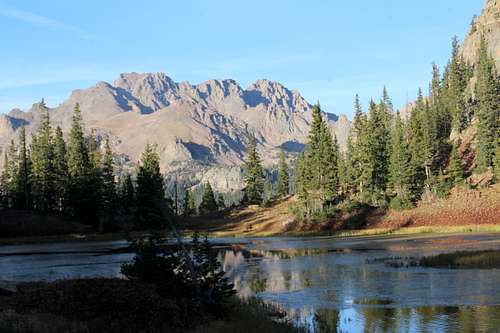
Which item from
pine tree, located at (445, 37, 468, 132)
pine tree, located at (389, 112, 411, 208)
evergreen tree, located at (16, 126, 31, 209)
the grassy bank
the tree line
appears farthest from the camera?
pine tree, located at (445, 37, 468, 132)

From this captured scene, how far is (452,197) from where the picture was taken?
89188mm

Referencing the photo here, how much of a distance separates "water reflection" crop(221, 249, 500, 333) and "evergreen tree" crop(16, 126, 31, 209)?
80.8 meters

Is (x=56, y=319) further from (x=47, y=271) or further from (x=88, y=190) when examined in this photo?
(x=88, y=190)

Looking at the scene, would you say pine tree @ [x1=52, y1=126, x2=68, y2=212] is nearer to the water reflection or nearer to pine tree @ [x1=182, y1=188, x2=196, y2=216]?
pine tree @ [x1=182, y1=188, x2=196, y2=216]

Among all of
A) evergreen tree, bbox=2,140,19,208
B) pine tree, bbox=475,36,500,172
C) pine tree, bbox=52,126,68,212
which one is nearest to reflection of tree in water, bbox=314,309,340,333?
pine tree, bbox=475,36,500,172

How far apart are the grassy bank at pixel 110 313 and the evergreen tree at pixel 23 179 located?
98.5 m

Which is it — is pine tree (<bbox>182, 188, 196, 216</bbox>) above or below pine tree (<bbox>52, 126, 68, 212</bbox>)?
below

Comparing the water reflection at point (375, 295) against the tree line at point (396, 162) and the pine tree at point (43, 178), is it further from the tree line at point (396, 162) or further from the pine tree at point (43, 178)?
the pine tree at point (43, 178)

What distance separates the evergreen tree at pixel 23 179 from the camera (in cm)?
11100

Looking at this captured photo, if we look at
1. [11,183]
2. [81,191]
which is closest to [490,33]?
[81,191]

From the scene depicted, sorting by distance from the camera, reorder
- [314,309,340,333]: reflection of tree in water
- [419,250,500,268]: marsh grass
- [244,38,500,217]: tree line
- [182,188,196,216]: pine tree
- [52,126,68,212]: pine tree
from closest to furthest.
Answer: [314,309,340,333]: reflection of tree in water → [419,250,500,268]: marsh grass → [244,38,500,217]: tree line → [52,126,68,212]: pine tree → [182,188,196,216]: pine tree

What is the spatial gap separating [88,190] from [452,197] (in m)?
62.9

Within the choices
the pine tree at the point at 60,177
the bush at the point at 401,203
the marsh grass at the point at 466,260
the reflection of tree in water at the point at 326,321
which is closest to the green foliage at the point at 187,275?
the reflection of tree in water at the point at 326,321

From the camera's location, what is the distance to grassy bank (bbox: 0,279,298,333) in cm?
1441
